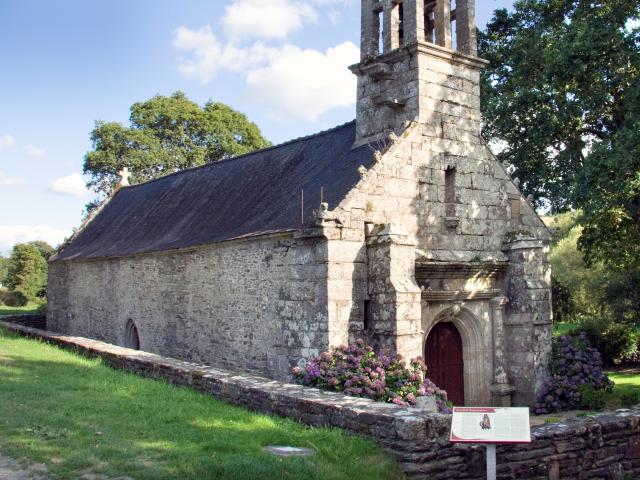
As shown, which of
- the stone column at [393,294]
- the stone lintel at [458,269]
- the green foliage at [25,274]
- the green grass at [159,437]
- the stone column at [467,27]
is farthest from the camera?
the green foliage at [25,274]

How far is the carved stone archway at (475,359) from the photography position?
488 inches

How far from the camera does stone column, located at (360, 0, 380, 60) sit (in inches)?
519

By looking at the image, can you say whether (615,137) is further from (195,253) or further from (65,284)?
(65,284)

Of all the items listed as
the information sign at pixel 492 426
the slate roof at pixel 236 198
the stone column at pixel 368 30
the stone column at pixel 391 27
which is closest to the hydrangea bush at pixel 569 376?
the slate roof at pixel 236 198

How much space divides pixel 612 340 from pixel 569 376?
8898 mm

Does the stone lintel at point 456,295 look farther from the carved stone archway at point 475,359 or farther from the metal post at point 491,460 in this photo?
the metal post at point 491,460

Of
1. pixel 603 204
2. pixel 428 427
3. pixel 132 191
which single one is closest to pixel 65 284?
pixel 132 191

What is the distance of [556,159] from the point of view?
717 inches

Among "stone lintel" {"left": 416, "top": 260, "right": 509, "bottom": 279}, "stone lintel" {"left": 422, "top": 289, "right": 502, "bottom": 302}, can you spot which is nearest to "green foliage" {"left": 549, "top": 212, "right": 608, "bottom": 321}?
"stone lintel" {"left": 416, "top": 260, "right": 509, "bottom": 279}

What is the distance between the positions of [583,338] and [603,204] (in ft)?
10.2

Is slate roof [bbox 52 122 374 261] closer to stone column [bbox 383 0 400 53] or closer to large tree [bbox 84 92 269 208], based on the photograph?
stone column [bbox 383 0 400 53]

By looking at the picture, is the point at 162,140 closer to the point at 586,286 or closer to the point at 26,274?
the point at 26,274

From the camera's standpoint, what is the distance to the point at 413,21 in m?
12.2

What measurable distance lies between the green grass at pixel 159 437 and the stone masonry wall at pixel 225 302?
2.67 metres
